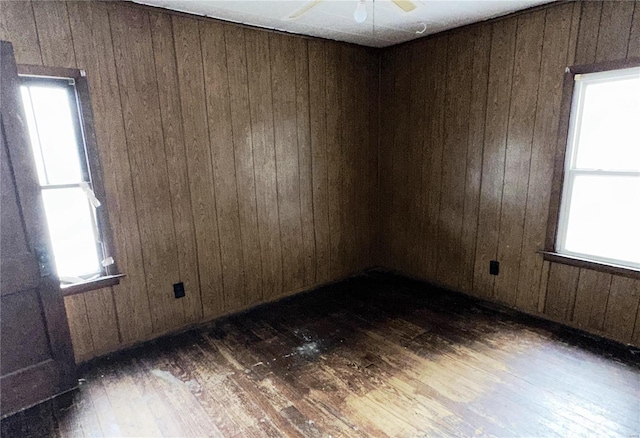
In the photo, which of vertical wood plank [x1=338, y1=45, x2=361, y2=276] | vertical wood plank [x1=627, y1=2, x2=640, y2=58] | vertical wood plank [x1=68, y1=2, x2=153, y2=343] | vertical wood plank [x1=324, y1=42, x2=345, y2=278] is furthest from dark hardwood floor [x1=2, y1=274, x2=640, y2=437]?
vertical wood plank [x1=627, y1=2, x2=640, y2=58]

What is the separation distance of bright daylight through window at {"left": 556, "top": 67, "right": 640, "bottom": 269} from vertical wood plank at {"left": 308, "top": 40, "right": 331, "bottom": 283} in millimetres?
2143

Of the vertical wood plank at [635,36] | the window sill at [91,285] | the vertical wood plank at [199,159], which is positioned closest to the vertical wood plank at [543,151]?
the vertical wood plank at [635,36]

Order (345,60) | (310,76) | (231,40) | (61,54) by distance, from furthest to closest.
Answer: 1. (345,60)
2. (310,76)
3. (231,40)
4. (61,54)

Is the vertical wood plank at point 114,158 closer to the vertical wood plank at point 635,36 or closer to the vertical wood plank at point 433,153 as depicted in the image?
the vertical wood plank at point 433,153

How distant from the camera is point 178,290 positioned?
Result: 3096mm

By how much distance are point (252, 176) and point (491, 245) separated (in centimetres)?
232

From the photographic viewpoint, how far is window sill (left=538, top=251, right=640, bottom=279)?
2.67 m

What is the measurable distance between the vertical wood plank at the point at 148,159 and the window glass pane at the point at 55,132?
35 cm

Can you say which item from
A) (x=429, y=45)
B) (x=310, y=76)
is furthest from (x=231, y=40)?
(x=429, y=45)

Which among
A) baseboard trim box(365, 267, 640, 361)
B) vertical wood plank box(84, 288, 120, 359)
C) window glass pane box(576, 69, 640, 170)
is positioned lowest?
baseboard trim box(365, 267, 640, 361)

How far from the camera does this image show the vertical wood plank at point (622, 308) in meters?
2.68

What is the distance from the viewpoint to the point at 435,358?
267 centimetres

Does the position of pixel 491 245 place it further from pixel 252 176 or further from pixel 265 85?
pixel 265 85

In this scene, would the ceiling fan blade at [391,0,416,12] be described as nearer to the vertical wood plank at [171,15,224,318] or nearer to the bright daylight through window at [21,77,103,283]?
the vertical wood plank at [171,15,224,318]
